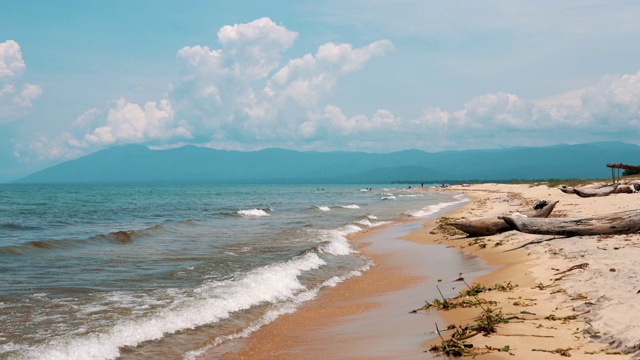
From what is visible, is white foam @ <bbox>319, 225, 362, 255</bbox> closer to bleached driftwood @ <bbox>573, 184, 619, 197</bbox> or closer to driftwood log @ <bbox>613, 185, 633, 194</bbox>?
bleached driftwood @ <bbox>573, 184, 619, 197</bbox>

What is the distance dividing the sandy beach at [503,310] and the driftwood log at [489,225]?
9.06ft

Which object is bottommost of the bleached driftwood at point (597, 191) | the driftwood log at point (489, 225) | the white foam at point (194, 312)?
the white foam at point (194, 312)

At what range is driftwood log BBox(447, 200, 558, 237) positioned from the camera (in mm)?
19297

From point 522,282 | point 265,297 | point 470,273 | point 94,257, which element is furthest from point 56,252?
point 522,282

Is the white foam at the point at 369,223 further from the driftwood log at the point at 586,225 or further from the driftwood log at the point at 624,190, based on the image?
the driftwood log at the point at 586,225

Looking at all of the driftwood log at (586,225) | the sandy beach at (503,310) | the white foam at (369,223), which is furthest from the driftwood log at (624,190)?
the sandy beach at (503,310)

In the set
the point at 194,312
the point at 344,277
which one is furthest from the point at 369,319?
the point at 344,277

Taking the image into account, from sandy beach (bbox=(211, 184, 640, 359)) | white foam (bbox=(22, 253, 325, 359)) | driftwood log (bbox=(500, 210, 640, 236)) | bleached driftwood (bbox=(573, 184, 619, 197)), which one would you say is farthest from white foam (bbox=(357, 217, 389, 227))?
white foam (bbox=(22, 253, 325, 359))

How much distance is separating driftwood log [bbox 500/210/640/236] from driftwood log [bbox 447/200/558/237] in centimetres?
202

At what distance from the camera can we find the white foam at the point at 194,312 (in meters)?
8.13

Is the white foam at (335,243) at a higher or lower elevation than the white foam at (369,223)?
higher

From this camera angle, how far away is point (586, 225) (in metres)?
15.2

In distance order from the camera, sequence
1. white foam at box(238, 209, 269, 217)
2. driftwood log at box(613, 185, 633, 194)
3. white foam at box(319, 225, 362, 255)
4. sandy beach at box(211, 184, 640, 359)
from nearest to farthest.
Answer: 1. sandy beach at box(211, 184, 640, 359)
2. white foam at box(319, 225, 362, 255)
3. driftwood log at box(613, 185, 633, 194)
4. white foam at box(238, 209, 269, 217)

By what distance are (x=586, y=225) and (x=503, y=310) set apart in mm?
8239
